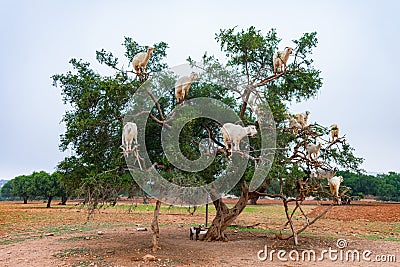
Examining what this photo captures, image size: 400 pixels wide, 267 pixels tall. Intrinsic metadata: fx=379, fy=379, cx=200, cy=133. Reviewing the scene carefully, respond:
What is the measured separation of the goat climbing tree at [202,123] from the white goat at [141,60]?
416 millimetres

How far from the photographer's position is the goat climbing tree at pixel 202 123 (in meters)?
9.48

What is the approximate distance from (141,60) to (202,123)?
3.32 m

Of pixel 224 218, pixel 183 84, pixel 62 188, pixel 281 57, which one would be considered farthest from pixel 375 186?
pixel 183 84

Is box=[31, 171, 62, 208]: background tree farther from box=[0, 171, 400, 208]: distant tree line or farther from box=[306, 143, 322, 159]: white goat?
box=[306, 143, 322, 159]: white goat

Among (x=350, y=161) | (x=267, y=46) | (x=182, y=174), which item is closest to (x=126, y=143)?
(x=182, y=174)

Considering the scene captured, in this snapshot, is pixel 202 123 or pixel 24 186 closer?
pixel 202 123

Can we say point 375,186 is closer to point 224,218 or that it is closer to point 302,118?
point 224,218

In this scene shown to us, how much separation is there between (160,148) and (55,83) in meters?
3.54

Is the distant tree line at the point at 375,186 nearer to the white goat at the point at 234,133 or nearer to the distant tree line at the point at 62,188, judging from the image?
the distant tree line at the point at 62,188

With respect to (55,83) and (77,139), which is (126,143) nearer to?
(77,139)

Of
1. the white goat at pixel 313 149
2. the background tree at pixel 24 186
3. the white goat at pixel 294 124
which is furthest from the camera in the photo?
the background tree at pixel 24 186

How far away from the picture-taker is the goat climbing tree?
9.48 m

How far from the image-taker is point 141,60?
8.70m

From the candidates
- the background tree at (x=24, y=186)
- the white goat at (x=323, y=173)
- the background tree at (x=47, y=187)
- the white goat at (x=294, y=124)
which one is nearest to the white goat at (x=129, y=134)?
the white goat at (x=294, y=124)
